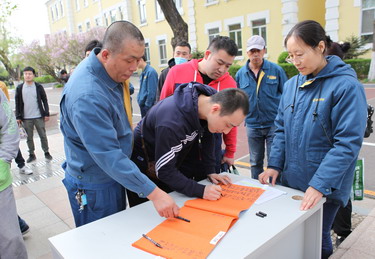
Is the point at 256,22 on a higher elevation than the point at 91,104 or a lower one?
higher

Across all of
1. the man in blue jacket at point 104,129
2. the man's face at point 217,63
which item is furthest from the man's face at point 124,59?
the man's face at point 217,63

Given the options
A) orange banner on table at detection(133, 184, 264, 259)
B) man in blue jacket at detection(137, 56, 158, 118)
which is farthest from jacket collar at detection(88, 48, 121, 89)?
man in blue jacket at detection(137, 56, 158, 118)

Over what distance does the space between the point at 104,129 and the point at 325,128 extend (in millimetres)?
1174

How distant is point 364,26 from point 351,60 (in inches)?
78.6

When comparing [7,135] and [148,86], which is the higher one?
[148,86]

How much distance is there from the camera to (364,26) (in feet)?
41.6

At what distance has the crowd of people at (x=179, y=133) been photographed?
1.51 m

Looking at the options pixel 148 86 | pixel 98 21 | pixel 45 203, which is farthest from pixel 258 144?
pixel 98 21

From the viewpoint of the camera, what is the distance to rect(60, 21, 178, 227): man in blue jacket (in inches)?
58.0

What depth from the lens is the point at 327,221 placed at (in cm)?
194

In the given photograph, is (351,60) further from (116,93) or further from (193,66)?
(116,93)

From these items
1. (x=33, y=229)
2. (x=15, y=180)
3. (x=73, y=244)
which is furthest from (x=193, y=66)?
(x=15, y=180)

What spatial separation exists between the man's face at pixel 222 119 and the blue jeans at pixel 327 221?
2.45 ft

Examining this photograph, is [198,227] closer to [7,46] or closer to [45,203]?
[45,203]
